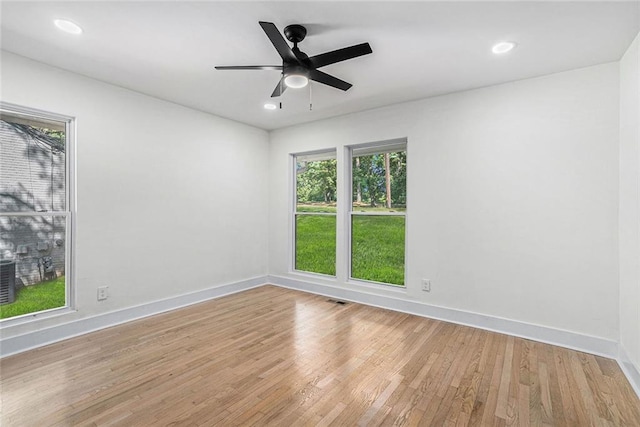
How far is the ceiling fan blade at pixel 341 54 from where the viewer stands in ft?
6.97

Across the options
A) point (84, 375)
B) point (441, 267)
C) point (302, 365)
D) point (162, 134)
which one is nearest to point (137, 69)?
point (162, 134)

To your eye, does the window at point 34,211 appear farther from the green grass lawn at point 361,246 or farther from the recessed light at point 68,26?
the green grass lawn at point 361,246

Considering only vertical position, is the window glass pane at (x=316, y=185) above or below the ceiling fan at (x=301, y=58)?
below

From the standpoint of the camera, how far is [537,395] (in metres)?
2.11

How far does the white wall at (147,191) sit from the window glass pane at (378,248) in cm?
173

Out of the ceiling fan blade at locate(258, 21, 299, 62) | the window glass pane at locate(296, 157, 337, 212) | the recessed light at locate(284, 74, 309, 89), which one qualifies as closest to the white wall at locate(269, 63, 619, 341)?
the window glass pane at locate(296, 157, 337, 212)

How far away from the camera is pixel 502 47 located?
246 cm

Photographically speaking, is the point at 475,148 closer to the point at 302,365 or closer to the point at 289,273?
the point at 302,365

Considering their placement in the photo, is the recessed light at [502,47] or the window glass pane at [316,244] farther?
the window glass pane at [316,244]

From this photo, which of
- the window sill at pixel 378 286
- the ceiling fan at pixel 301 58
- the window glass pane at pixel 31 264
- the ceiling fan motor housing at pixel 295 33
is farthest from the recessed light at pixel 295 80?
the window sill at pixel 378 286

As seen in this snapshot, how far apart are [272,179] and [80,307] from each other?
3.10 meters

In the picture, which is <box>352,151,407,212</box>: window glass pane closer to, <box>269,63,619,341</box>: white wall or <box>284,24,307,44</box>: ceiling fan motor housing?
<box>269,63,619,341</box>: white wall

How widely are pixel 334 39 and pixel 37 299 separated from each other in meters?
3.65

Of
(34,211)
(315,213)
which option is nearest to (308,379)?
(315,213)
